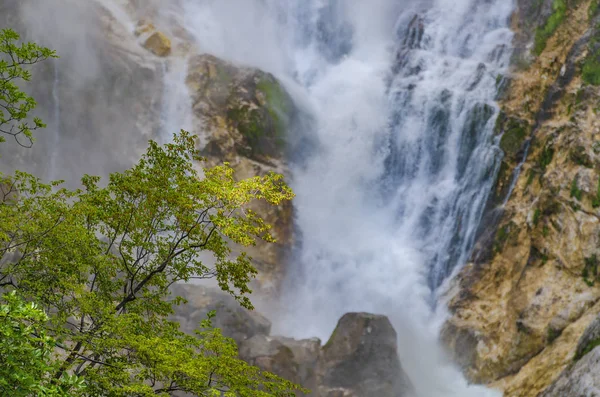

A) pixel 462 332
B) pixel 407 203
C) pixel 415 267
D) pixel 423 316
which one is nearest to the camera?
pixel 462 332

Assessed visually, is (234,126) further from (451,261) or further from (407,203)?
(451,261)

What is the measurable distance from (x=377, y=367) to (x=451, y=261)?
7.74 m

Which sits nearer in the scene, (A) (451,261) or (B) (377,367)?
(B) (377,367)

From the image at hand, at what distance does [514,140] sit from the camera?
2381 centimetres

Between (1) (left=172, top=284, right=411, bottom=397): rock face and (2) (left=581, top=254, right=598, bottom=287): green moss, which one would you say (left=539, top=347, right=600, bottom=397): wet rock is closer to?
(2) (left=581, top=254, right=598, bottom=287): green moss

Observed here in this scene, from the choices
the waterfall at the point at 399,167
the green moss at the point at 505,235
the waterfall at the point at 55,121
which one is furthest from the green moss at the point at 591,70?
the waterfall at the point at 55,121

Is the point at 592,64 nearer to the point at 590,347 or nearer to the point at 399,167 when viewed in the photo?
the point at 399,167

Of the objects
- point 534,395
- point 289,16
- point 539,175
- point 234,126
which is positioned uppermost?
point 289,16

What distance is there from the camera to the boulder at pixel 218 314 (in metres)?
20.1

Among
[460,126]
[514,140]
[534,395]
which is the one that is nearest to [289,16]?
[460,126]

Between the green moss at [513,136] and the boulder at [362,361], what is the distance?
423 inches

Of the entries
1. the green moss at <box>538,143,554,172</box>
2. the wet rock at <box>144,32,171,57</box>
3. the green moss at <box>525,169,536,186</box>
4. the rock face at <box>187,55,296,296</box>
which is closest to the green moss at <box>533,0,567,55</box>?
the green moss at <box>538,143,554,172</box>

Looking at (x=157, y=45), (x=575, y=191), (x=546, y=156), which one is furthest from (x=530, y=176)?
(x=157, y=45)

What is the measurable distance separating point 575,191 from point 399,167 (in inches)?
434
